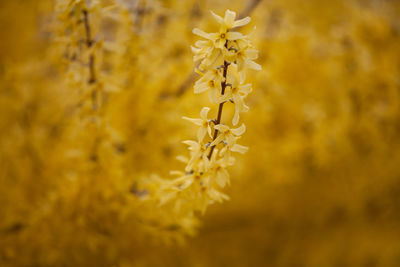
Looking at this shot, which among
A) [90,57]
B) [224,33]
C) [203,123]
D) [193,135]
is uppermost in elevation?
[193,135]

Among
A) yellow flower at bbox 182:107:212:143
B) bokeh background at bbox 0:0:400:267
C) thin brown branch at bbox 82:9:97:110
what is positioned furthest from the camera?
bokeh background at bbox 0:0:400:267

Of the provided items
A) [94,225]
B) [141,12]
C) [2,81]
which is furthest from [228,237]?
[2,81]

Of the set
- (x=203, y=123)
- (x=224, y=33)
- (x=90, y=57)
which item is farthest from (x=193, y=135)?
(x=224, y=33)

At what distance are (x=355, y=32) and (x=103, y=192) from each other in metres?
3.66

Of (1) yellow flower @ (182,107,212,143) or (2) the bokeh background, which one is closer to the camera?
(1) yellow flower @ (182,107,212,143)

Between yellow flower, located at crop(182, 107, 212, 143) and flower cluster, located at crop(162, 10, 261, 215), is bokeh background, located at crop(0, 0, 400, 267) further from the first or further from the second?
yellow flower, located at crop(182, 107, 212, 143)

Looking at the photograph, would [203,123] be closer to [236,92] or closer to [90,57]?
[236,92]

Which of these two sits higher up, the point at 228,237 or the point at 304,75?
the point at 304,75

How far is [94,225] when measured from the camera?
62.5 inches

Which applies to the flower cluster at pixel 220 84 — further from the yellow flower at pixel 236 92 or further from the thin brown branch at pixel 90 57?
the thin brown branch at pixel 90 57

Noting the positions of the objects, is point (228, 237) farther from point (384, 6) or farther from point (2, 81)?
point (384, 6)

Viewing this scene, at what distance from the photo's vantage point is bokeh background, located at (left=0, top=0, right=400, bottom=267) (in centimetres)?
156

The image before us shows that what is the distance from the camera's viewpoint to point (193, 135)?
7.02 ft

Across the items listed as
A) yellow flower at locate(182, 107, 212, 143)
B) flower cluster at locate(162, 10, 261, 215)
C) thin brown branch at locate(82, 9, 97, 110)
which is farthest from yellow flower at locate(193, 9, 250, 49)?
thin brown branch at locate(82, 9, 97, 110)
